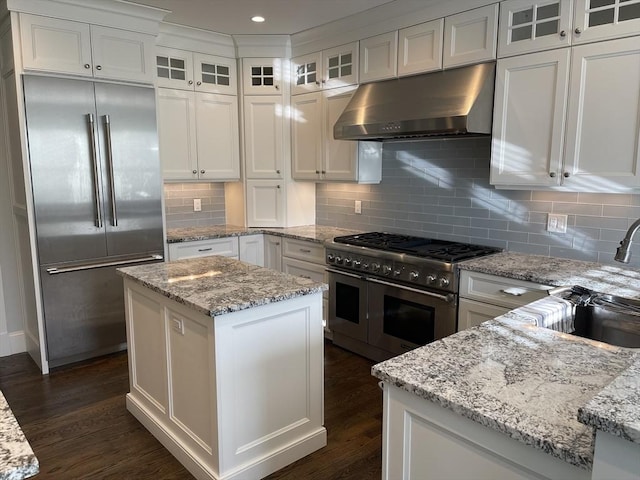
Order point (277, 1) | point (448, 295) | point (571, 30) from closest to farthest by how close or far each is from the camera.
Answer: point (571, 30) → point (448, 295) → point (277, 1)

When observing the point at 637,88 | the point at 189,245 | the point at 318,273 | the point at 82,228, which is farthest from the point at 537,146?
the point at 82,228

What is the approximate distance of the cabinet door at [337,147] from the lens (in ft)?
13.0

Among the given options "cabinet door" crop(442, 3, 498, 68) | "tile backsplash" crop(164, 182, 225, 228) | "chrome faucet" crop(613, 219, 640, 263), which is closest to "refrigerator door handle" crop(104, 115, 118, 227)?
"tile backsplash" crop(164, 182, 225, 228)

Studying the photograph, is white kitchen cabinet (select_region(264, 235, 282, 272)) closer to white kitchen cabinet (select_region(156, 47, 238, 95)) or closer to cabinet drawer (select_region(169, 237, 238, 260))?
cabinet drawer (select_region(169, 237, 238, 260))

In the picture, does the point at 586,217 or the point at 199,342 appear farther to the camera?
the point at 586,217

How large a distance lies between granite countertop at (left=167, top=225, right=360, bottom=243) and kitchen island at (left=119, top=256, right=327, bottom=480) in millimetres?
1445

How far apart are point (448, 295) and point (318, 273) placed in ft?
4.39

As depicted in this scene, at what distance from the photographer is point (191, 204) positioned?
15.3 feet

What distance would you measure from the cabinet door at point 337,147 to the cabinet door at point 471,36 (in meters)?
0.93

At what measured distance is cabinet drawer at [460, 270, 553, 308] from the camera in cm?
260

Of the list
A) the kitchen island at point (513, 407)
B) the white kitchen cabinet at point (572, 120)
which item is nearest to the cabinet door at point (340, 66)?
the white kitchen cabinet at point (572, 120)

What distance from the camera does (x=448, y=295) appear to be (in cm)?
297

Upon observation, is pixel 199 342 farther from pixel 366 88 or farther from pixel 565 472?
pixel 366 88

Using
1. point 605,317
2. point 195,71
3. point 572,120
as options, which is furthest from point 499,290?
point 195,71
